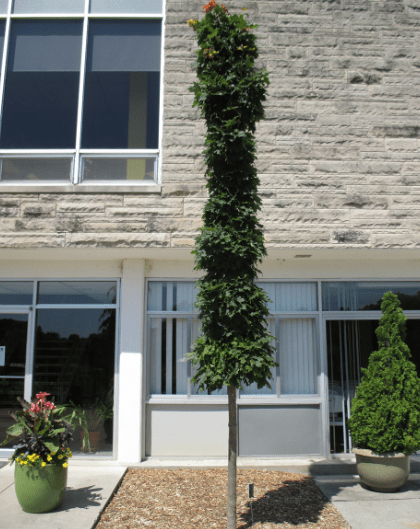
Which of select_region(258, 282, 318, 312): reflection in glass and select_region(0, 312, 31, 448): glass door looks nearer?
select_region(0, 312, 31, 448): glass door

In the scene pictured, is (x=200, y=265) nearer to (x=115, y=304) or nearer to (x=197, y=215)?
(x=197, y=215)

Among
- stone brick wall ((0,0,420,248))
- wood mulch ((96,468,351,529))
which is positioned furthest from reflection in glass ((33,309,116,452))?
stone brick wall ((0,0,420,248))

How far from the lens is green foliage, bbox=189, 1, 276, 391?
4.54m

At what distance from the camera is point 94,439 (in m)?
7.48

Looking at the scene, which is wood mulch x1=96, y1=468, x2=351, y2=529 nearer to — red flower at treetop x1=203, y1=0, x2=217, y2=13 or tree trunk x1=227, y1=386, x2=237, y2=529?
tree trunk x1=227, y1=386, x2=237, y2=529

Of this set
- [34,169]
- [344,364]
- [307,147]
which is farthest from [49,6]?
[344,364]

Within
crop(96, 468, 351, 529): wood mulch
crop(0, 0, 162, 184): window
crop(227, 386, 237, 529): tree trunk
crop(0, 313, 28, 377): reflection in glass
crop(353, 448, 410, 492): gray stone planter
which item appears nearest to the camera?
crop(227, 386, 237, 529): tree trunk

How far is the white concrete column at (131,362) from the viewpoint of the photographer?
23.6 ft

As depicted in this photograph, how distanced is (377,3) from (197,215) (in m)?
4.78

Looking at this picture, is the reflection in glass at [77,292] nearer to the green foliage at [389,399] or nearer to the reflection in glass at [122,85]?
the reflection in glass at [122,85]

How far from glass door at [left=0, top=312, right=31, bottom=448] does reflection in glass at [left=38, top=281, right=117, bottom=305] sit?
487 mm

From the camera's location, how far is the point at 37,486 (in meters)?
5.11

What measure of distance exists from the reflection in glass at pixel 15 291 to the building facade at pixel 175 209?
0.02 meters

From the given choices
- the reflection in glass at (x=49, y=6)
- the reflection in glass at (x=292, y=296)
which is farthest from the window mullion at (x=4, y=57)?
Result: the reflection in glass at (x=292, y=296)
